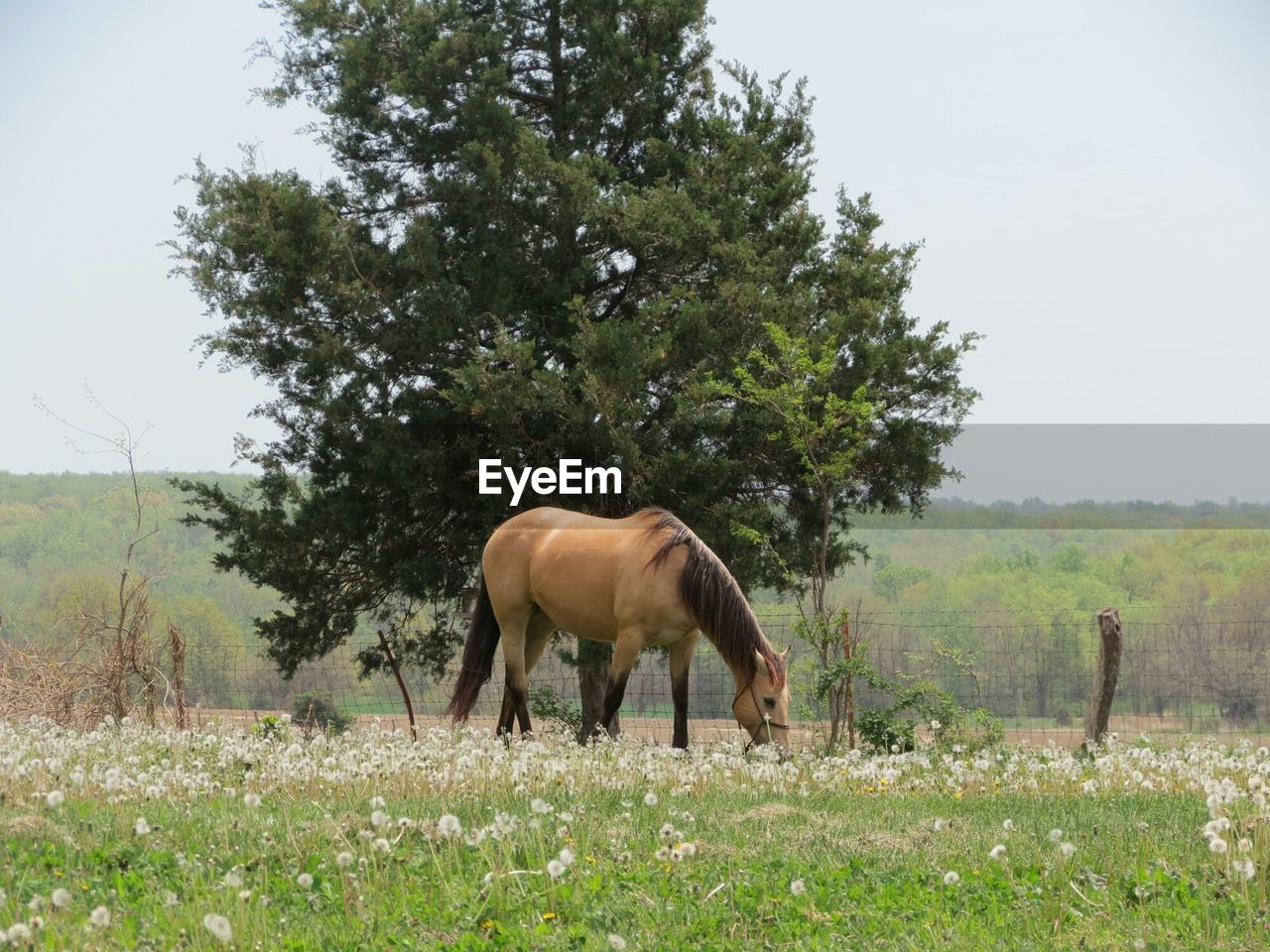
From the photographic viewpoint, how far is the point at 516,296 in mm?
16953

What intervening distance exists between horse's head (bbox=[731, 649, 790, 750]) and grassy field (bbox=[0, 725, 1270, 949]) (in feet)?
9.16

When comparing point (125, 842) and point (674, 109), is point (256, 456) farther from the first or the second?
point (125, 842)

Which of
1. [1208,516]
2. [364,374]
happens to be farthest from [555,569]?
[1208,516]

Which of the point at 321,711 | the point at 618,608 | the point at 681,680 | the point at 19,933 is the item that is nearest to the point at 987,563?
the point at 321,711

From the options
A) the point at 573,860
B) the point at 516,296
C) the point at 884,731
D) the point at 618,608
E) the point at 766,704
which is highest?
the point at 516,296

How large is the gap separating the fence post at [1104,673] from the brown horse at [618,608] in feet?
12.3

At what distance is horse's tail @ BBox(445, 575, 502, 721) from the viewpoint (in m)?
12.9

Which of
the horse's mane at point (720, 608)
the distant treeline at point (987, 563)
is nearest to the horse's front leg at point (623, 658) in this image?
the horse's mane at point (720, 608)

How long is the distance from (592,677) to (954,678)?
23.4 meters

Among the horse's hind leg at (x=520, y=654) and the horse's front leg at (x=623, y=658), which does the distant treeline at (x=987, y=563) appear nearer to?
the horse's hind leg at (x=520, y=654)

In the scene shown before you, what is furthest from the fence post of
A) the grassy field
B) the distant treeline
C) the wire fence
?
the distant treeline

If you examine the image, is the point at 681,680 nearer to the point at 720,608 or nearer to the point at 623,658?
the point at 623,658

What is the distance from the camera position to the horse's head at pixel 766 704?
10.9 m

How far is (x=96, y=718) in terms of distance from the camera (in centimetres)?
1366
